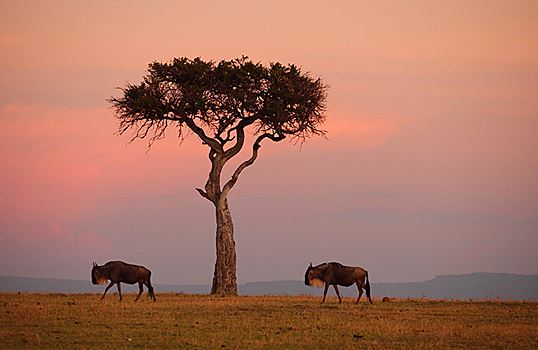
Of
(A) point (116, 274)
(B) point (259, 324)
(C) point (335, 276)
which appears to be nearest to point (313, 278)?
(C) point (335, 276)

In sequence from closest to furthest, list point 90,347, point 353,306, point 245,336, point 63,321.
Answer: point 90,347
point 245,336
point 63,321
point 353,306

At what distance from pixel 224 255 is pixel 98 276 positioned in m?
10.8

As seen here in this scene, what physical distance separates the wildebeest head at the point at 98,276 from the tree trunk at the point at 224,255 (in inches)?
411

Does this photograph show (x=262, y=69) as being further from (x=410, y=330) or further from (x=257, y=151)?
(x=410, y=330)

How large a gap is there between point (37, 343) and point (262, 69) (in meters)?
27.1

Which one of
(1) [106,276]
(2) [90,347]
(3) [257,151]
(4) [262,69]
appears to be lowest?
(2) [90,347]

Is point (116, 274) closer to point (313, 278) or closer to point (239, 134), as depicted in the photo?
point (313, 278)

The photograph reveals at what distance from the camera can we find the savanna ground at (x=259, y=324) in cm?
2795

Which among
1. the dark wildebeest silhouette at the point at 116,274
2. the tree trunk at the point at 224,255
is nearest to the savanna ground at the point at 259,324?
the dark wildebeest silhouette at the point at 116,274

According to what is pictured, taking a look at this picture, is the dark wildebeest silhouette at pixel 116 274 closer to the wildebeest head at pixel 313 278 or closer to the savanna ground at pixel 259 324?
the savanna ground at pixel 259 324

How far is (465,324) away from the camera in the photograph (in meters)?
33.2

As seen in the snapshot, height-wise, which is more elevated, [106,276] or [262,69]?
[262,69]

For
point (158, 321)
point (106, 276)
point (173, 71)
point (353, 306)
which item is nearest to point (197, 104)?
point (173, 71)

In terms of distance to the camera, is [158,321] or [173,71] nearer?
[158,321]
